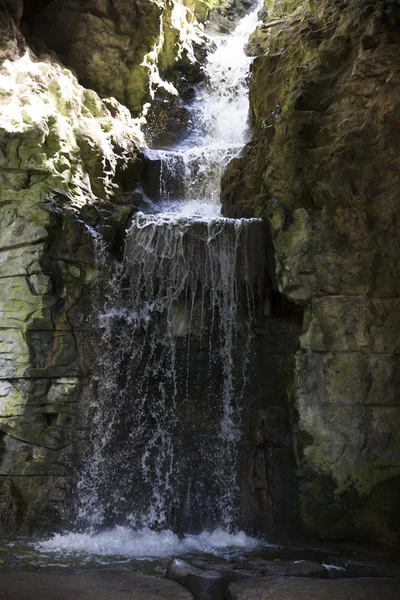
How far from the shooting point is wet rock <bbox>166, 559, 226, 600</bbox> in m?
5.67

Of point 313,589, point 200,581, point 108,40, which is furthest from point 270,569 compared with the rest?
point 108,40

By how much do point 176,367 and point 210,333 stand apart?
861 mm

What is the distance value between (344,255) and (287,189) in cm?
174

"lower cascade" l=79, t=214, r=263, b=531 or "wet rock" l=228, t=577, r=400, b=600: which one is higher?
"lower cascade" l=79, t=214, r=263, b=531

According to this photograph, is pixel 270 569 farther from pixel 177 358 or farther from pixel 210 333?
pixel 210 333

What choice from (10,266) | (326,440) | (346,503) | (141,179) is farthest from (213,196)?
(346,503)

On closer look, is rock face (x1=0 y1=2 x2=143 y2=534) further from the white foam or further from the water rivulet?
the white foam

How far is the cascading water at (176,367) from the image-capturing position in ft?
28.5

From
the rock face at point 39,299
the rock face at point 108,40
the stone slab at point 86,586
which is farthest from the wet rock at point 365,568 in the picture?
the rock face at point 108,40

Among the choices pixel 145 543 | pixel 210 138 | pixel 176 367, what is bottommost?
pixel 145 543

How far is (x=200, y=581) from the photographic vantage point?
5.77 m

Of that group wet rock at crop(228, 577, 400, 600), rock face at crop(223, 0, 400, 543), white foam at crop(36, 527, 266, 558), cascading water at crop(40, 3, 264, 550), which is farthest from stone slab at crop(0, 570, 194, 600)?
rock face at crop(223, 0, 400, 543)

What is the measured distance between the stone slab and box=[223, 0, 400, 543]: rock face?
3404mm

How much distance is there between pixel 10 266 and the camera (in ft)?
29.3
